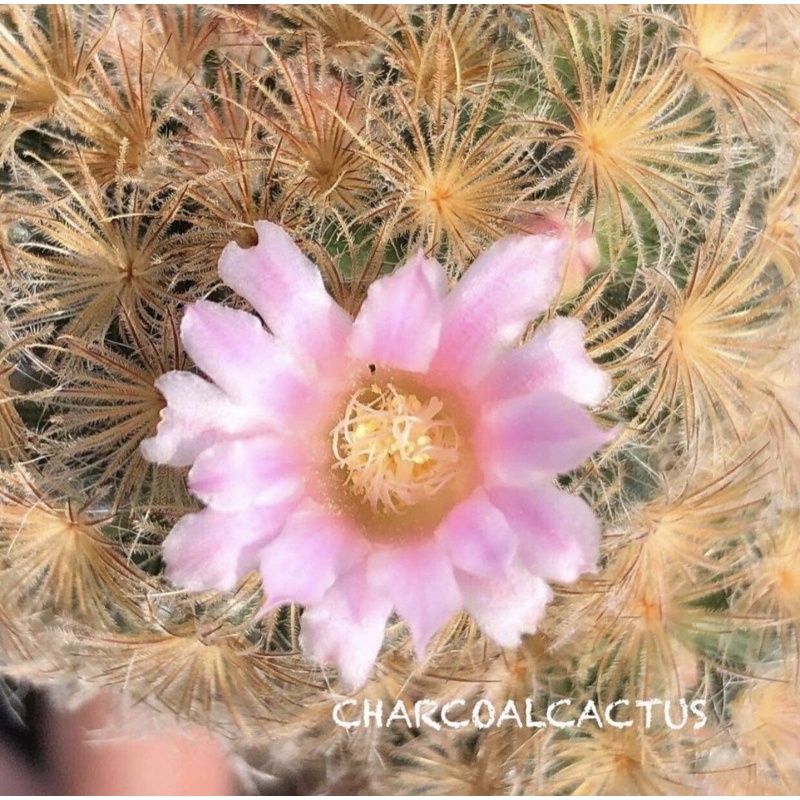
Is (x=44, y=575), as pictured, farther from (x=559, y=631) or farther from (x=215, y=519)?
(x=559, y=631)

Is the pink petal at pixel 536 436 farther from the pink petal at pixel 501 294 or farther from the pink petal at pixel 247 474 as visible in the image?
the pink petal at pixel 247 474

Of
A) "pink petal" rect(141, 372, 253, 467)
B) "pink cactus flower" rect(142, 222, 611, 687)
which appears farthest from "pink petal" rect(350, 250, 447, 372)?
"pink petal" rect(141, 372, 253, 467)

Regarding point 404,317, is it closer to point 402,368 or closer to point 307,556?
point 402,368

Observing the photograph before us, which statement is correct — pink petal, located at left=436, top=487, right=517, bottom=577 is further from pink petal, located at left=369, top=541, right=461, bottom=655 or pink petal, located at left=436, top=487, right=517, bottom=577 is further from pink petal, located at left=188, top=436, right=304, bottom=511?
pink petal, located at left=188, top=436, right=304, bottom=511

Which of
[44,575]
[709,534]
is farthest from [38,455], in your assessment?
[709,534]

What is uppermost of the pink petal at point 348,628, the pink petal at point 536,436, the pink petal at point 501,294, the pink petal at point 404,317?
the pink petal at point 501,294

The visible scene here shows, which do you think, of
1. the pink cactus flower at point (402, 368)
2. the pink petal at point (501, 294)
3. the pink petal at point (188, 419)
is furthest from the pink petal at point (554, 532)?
the pink petal at point (188, 419)
